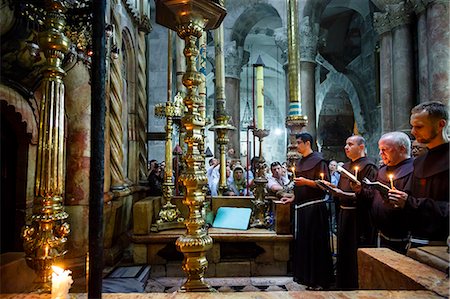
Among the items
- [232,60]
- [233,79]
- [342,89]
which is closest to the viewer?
[232,60]

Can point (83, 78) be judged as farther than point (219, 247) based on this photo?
No

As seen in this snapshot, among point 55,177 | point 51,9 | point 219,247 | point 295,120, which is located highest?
point 51,9

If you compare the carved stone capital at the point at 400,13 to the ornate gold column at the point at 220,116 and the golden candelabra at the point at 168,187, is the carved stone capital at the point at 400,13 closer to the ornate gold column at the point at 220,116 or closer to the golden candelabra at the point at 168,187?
the ornate gold column at the point at 220,116

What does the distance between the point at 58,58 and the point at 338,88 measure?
51.5 feet

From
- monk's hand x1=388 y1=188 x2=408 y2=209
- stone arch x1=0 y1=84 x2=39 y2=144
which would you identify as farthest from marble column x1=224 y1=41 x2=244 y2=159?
monk's hand x1=388 y1=188 x2=408 y2=209

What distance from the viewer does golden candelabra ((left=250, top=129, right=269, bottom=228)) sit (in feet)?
14.7

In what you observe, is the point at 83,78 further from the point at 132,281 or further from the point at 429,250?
the point at 429,250

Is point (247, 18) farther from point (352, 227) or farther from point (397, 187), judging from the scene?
point (397, 187)

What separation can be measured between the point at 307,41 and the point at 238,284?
7222mm

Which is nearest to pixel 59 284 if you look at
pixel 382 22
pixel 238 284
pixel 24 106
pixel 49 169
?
pixel 49 169

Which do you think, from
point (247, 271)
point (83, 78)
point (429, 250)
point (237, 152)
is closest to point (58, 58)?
point (83, 78)

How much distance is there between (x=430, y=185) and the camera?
2334mm

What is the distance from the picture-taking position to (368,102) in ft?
42.1

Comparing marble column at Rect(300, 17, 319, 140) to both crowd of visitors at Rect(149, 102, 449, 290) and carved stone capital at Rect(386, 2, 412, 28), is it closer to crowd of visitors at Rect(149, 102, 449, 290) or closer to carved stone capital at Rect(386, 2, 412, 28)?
carved stone capital at Rect(386, 2, 412, 28)
